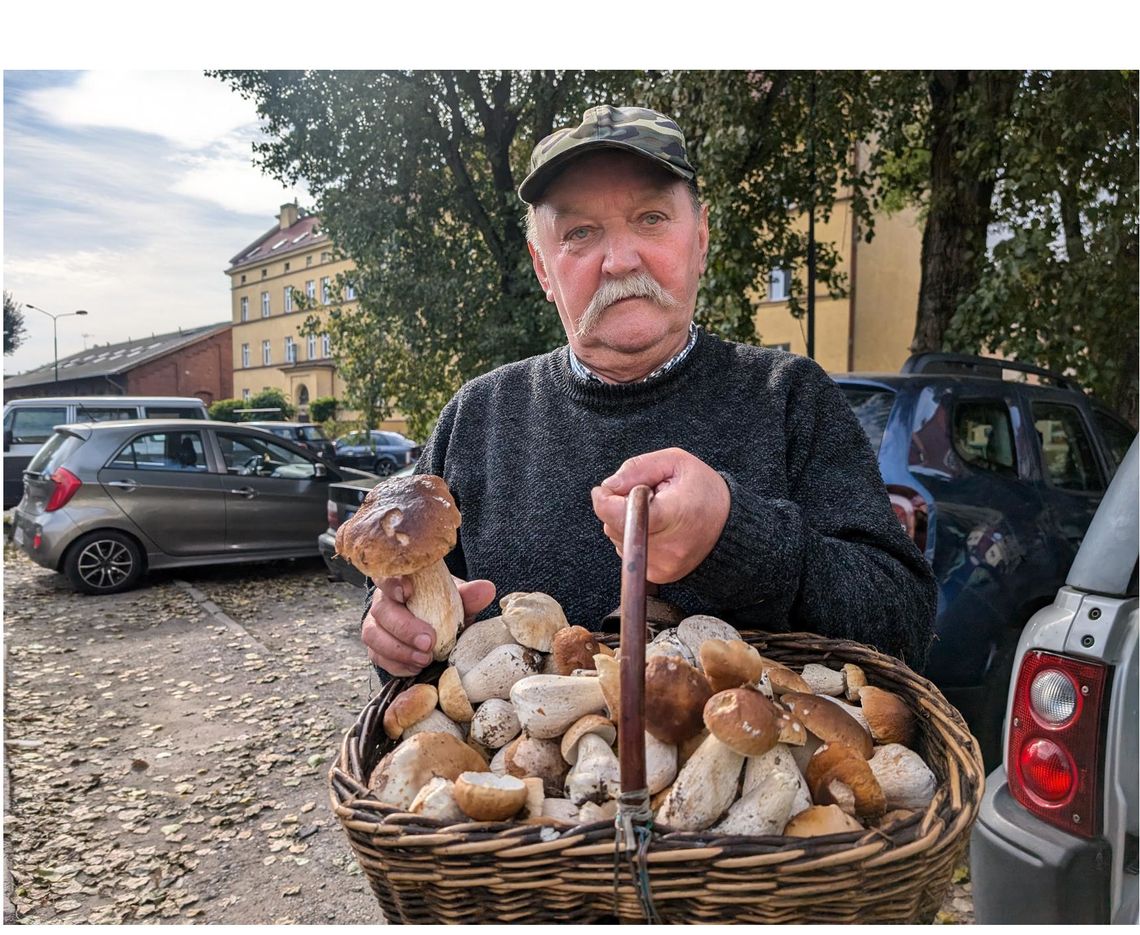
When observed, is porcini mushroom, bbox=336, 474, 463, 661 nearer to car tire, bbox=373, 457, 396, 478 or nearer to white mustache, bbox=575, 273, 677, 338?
white mustache, bbox=575, 273, 677, 338

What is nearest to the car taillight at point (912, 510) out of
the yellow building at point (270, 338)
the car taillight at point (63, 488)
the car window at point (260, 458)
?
the car window at point (260, 458)

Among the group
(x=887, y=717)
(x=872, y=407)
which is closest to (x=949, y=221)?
(x=872, y=407)

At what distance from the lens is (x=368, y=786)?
3.56 ft

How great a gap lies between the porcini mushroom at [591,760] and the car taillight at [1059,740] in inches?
47.8

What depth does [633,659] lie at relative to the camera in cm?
89

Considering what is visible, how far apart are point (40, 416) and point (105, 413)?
99 centimetres

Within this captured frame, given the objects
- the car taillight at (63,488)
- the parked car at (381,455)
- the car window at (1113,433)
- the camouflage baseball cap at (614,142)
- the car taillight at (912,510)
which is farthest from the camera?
the parked car at (381,455)

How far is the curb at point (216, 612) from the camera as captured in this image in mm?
6807

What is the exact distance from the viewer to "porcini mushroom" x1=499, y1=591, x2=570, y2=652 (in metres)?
1.27

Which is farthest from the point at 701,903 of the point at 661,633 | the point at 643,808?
the point at 661,633

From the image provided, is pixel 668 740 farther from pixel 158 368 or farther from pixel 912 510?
pixel 158 368

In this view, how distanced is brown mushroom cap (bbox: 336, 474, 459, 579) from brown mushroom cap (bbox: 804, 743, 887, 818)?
654 mm

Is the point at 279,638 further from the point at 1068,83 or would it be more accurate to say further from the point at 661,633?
the point at 1068,83

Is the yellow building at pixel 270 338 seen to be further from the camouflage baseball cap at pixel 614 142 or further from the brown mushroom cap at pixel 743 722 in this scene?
the brown mushroom cap at pixel 743 722
